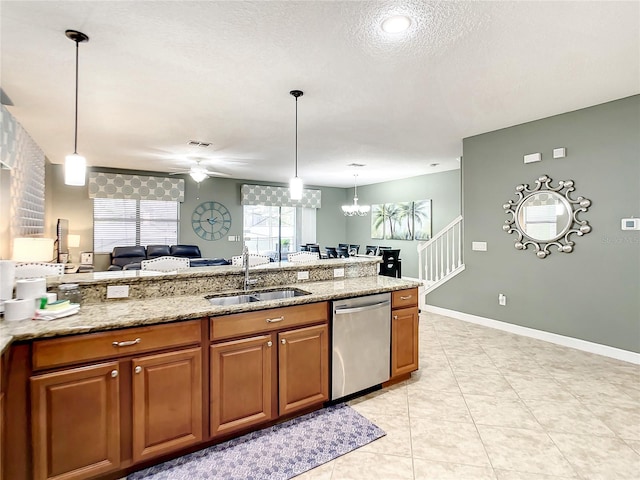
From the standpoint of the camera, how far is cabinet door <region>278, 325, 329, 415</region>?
2227 mm

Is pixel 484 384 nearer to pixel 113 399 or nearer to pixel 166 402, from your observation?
pixel 166 402

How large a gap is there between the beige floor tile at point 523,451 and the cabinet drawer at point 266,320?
4.33ft

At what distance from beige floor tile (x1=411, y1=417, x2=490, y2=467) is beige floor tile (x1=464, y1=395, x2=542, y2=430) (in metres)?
0.18

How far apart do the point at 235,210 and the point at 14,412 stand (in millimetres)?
7080

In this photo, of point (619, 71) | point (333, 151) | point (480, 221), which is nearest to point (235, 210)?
point (333, 151)

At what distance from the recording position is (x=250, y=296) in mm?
2553

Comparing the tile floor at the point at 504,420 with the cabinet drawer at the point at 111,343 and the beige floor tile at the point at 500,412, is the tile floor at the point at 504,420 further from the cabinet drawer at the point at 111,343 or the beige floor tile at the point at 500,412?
the cabinet drawer at the point at 111,343

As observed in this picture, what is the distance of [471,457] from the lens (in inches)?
77.4

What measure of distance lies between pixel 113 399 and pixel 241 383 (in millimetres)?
685

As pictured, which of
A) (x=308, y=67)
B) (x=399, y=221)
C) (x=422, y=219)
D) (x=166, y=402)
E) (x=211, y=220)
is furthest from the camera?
(x=399, y=221)

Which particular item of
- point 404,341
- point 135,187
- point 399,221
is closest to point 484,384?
point 404,341

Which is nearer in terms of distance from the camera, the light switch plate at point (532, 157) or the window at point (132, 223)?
the light switch plate at point (532, 157)

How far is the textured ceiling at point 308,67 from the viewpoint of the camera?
79.8 inches

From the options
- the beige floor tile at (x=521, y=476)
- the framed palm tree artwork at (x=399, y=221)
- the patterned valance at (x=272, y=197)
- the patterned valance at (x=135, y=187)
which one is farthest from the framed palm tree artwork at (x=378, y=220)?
the beige floor tile at (x=521, y=476)
